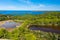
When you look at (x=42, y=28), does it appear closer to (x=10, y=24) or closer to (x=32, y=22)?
(x=32, y=22)

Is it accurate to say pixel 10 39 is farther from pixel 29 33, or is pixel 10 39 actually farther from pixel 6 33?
pixel 29 33

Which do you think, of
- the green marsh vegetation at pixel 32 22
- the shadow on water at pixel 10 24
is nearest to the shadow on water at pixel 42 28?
the green marsh vegetation at pixel 32 22

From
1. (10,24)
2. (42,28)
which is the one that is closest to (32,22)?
(42,28)

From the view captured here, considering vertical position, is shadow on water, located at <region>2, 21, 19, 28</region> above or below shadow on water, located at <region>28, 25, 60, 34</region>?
above

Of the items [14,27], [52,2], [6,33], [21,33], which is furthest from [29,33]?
[52,2]

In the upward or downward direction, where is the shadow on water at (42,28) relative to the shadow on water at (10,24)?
downward

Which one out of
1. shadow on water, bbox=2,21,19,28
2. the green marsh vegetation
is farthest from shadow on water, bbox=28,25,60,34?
shadow on water, bbox=2,21,19,28

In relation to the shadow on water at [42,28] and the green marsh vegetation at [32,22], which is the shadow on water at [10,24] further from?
the shadow on water at [42,28]

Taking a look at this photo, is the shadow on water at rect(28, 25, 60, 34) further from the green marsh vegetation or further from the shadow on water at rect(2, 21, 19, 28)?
the shadow on water at rect(2, 21, 19, 28)
